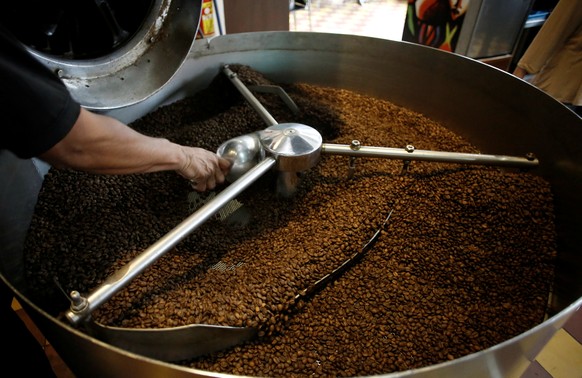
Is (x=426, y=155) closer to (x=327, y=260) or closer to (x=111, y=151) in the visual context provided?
(x=327, y=260)

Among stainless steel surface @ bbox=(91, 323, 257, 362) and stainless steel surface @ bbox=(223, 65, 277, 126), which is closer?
stainless steel surface @ bbox=(91, 323, 257, 362)

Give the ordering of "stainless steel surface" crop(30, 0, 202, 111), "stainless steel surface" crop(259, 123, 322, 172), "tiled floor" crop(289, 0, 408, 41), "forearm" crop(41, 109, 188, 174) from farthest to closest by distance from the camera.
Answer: "tiled floor" crop(289, 0, 408, 41), "stainless steel surface" crop(30, 0, 202, 111), "stainless steel surface" crop(259, 123, 322, 172), "forearm" crop(41, 109, 188, 174)

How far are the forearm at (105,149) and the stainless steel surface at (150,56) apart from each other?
470 mm

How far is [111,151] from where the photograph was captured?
758 millimetres

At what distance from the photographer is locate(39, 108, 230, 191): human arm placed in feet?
2.24

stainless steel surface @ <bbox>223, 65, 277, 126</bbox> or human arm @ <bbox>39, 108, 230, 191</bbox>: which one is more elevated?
human arm @ <bbox>39, 108, 230, 191</bbox>

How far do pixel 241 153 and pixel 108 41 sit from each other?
58 cm

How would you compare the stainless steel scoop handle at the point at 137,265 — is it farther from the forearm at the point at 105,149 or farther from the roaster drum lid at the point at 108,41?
the roaster drum lid at the point at 108,41

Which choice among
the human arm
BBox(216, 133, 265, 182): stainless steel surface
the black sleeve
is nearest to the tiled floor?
BBox(216, 133, 265, 182): stainless steel surface

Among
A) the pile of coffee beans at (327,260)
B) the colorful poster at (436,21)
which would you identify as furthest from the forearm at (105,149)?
the colorful poster at (436,21)

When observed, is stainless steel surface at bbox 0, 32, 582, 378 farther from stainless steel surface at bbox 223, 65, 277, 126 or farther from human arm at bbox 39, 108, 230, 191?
human arm at bbox 39, 108, 230, 191

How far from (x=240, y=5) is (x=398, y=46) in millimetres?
942

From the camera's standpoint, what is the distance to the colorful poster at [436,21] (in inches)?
111

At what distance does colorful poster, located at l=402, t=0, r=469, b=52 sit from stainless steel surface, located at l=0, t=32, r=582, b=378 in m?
1.61
